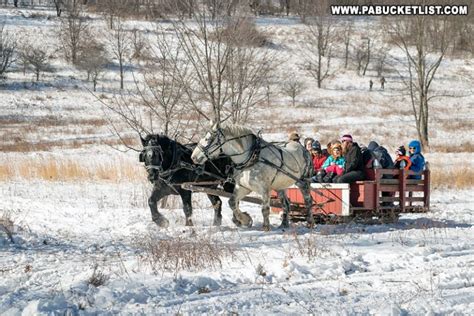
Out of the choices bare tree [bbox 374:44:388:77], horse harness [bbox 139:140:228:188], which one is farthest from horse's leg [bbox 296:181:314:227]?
bare tree [bbox 374:44:388:77]

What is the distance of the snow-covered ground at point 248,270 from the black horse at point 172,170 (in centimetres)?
43

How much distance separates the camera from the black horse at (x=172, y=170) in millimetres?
11250

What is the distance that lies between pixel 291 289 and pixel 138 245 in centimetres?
328

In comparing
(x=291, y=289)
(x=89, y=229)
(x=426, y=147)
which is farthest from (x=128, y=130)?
(x=291, y=289)

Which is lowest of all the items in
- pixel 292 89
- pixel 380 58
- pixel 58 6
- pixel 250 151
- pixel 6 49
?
pixel 250 151

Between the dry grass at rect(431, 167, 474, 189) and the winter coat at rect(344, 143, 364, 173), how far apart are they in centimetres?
803

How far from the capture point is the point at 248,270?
763cm

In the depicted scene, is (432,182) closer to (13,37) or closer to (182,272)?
(182,272)

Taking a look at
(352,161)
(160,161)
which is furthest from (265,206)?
(352,161)

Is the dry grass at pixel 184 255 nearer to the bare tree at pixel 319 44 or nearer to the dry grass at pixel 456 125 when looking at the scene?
the dry grass at pixel 456 125

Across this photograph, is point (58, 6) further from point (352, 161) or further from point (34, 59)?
point (352, 161)

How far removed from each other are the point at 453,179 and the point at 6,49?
52760 mm

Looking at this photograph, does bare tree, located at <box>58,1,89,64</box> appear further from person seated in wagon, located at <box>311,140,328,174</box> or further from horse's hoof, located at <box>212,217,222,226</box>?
horse's hoof, located at <box>212,217,222,226</box>

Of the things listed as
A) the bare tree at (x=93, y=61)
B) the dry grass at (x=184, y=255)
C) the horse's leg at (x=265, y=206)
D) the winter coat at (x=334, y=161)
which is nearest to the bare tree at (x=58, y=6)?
the bare tree at (x=93, y=61)
